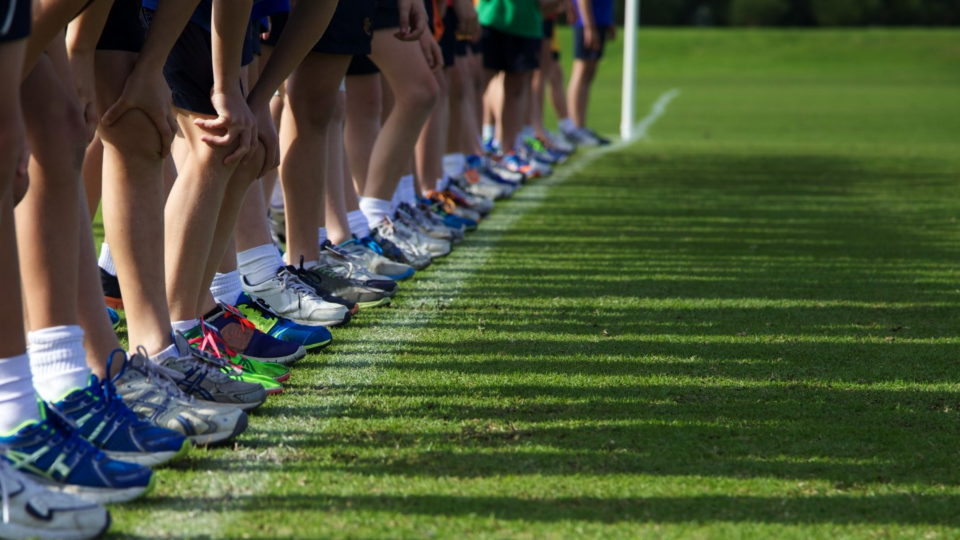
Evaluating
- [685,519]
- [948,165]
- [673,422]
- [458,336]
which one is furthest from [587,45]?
[685,519]

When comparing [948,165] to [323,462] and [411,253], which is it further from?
[323,462]

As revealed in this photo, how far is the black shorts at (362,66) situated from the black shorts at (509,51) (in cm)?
322

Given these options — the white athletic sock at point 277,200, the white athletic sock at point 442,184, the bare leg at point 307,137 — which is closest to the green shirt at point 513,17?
the white athletic sock at point 442,184

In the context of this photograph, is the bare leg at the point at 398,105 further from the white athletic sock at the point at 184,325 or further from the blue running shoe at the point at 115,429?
the blue running shoe at the point at 115,429

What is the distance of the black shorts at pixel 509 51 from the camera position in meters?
8.00

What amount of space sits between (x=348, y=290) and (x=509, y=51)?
4.56 metres

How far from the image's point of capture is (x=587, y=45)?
936 centimetres

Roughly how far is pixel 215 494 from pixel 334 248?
2.14m

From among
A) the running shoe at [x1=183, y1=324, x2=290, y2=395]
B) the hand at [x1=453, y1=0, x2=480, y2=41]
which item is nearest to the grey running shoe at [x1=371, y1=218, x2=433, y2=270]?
the hand at [x1=453, y1=0, x2=480, y2=41]

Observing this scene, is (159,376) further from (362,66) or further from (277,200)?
(277,200)

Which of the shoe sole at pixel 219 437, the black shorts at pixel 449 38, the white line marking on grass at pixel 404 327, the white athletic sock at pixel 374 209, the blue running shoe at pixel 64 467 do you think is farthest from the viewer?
the black shorts at pixel 449 38

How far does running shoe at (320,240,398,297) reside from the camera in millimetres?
3998

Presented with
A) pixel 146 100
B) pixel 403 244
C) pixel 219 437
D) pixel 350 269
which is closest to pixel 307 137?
pixel 350 269

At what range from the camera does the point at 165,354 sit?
2508 millimetres
